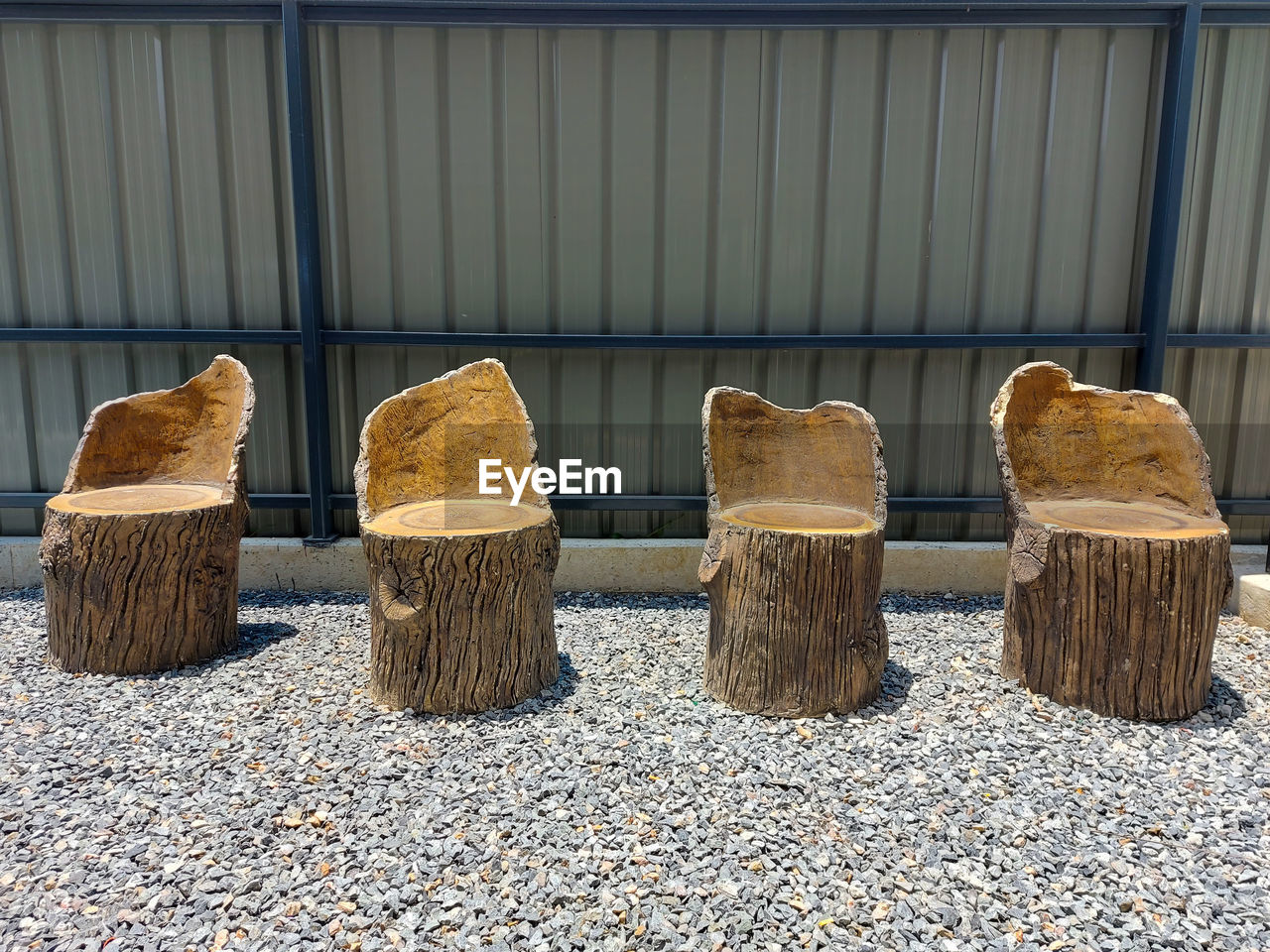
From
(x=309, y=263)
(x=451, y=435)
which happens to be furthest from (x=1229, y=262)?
(x=309, y=263)

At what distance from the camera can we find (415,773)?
7.13 ft

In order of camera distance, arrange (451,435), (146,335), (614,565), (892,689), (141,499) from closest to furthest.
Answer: (892,689) < (141,499) < (451,435) < (146,335) < (614,565)

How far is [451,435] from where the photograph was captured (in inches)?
121

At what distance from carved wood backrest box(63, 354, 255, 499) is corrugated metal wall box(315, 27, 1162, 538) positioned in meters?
0.55

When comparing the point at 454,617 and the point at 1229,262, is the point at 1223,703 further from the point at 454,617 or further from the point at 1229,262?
the point at 454,617

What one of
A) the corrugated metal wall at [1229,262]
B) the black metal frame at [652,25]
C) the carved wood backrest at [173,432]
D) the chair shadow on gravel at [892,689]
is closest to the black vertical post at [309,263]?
the black metal frame at [652,25]

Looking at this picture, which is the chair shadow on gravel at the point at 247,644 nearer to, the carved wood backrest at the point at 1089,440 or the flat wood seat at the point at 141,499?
the flat wood seat at the point at 141,499

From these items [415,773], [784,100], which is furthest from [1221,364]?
[415,773]

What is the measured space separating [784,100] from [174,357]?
3244 millimetres

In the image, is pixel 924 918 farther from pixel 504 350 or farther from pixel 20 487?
pixel 20 487

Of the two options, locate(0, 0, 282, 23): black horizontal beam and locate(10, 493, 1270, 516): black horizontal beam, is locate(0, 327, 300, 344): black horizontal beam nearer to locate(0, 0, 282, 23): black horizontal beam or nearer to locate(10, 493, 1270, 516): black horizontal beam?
locate(10, 493, 1270, 516): black horizontal beam

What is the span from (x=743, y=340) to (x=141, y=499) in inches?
105

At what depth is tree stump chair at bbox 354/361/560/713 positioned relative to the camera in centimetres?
242

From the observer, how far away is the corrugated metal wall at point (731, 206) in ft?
11.3
